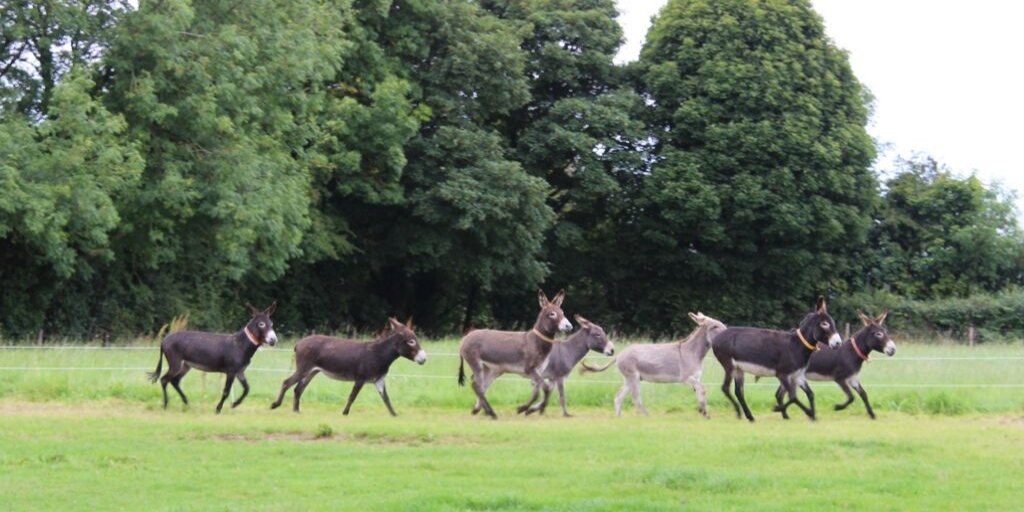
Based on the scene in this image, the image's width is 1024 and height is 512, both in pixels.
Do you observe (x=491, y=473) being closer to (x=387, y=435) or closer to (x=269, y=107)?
(x=387, y=435)

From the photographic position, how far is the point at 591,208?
5141 cm

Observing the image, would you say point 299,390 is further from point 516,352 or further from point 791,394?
point 791,394

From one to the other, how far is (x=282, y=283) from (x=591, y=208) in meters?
11.4

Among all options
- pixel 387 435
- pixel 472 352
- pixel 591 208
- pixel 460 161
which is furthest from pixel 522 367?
pixel 591 208

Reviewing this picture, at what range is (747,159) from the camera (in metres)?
49.2

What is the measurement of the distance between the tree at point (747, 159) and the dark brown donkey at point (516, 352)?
26.1m

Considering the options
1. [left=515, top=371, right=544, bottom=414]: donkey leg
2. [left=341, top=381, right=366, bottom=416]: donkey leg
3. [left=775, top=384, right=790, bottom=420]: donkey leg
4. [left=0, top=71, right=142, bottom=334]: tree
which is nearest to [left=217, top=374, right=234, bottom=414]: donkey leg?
[left=341, top=381, right=366, bottom=416]: donkey leg

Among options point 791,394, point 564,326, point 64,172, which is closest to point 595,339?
point 564,326

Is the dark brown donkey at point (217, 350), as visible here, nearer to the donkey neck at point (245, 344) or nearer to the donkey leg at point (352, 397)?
the donkey neck at point (245, 344)

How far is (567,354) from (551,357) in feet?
1.07

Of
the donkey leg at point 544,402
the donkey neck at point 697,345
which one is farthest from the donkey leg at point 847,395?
the donkey leg at point 544,402

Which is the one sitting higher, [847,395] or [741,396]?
[847,395]

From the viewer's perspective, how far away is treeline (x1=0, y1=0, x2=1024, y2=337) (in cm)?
3503

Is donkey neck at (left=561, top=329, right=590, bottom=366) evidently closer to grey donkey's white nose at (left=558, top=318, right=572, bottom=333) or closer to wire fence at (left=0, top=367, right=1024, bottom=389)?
grey donkey's white nose at (left=558, top=318, right=572, bottom=333)
